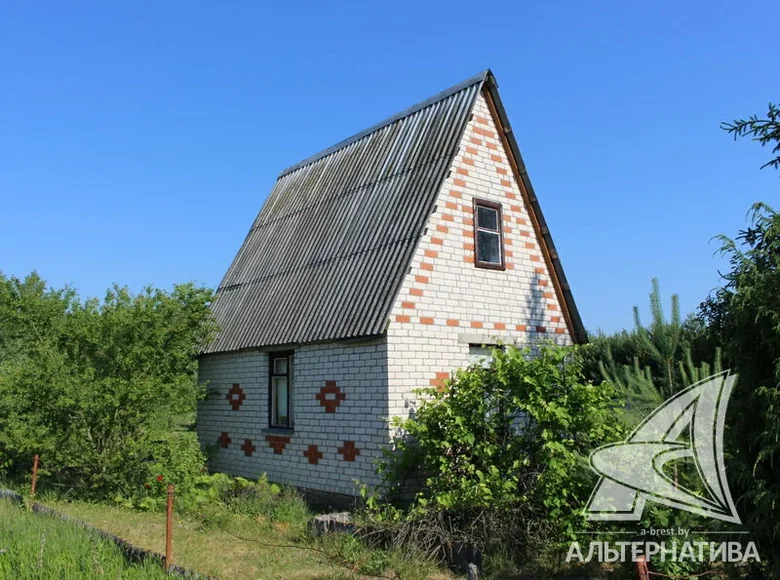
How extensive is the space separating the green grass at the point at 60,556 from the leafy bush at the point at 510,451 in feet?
9.73

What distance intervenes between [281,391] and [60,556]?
5.58 metres

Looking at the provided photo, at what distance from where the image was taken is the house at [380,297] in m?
9.92

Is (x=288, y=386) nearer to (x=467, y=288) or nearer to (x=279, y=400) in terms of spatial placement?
(x=279, y=400)

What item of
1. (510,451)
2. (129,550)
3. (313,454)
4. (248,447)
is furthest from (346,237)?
(129,550)

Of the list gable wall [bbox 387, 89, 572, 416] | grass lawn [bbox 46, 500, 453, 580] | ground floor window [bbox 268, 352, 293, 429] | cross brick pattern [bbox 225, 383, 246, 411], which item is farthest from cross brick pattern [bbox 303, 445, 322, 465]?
cross brick pattern [bbox 225, 383, 246, 411]

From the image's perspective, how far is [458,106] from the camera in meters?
11.5

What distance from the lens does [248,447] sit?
12477mm

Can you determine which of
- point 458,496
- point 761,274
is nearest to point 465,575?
point 458,496

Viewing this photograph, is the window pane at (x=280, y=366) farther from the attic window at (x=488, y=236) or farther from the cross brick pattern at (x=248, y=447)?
the attic window at (x=488, y=236)

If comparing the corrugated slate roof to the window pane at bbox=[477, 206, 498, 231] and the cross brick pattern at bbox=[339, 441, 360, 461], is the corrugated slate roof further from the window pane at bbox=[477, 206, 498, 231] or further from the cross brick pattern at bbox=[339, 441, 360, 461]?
the cross brick pattern at bbox=[339, 441, 360, 461]

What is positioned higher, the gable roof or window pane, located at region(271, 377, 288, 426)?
the gable roof

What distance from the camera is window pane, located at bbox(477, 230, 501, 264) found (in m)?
11.2

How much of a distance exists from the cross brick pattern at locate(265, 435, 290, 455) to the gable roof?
1645mm

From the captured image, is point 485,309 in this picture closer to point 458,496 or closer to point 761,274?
point 458,496
